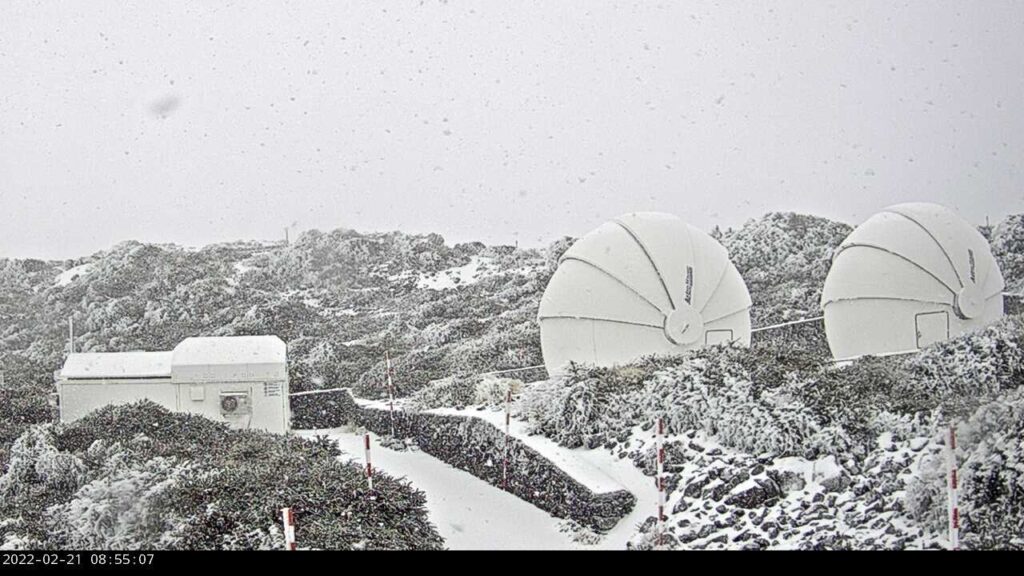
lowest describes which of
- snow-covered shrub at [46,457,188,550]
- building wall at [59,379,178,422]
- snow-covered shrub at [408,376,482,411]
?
snow-covered shrub at [46,457,188,550]

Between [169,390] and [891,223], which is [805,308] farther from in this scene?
[169,390]

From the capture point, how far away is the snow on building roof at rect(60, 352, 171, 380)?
9141 millimetres

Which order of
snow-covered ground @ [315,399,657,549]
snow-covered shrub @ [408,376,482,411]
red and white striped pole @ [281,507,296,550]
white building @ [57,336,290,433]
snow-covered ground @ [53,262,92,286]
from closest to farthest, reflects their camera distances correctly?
red and white striped pole @ [281,507,296,550] → snow-covered ground @ [315,399,657,549] → white building @ [57,336,290,433] → snow-covered shrub @ [408,376,482,411] → snow-covered ground @ [53,262,92,286]

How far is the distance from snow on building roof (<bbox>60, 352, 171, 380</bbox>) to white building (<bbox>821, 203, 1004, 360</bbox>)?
276 inches

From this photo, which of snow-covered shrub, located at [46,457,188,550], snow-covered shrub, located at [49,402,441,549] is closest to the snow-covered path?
snow-covered shrub, located at [49,402,441,549]

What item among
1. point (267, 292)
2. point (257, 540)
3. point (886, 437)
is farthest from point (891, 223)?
point (267, 292)

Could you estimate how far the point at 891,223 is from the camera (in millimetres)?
10336

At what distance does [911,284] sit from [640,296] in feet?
9.38

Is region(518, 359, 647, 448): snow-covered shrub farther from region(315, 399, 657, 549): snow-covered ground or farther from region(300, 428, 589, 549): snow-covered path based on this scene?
region(300, 428, 589, 549): snow-covered path

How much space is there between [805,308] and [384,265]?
24.6 ft

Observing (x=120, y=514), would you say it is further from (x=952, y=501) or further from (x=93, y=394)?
(x=952, y=501)

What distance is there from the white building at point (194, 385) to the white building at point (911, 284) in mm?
5966

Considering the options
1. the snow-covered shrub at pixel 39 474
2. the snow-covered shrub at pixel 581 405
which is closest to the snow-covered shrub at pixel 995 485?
the snow-covered shrub at pixel 581 405

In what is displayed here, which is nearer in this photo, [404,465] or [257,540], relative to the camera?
[257,540]
